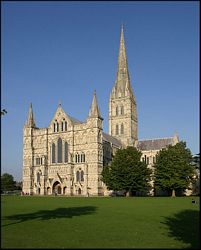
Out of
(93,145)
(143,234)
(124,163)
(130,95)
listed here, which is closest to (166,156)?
(124,163)

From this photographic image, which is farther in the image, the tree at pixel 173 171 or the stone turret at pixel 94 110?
the stone turret at pixel 94 110

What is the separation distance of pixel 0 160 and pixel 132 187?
6487 cm

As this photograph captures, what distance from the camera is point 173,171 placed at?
249 feet

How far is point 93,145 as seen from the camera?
87.2 m

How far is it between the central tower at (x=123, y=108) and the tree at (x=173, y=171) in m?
37.5

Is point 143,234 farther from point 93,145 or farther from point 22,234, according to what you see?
point 93,145

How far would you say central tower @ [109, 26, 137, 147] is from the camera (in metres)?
119

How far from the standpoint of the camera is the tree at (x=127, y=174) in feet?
246

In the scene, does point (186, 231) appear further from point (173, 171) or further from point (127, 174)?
point (173, 171)

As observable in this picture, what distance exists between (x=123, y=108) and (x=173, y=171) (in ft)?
157

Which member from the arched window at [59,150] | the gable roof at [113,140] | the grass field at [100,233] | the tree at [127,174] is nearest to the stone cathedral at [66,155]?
the arched window at [59,150]

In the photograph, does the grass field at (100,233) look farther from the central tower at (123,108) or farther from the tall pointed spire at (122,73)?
the tall pointed spire at (122,73)

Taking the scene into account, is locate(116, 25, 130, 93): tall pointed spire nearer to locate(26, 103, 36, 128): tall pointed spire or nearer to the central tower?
the central tower

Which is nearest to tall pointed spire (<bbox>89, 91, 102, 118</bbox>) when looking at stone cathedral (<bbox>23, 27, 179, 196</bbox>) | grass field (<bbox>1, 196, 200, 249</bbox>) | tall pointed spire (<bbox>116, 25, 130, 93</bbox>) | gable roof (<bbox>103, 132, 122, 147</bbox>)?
stone cathedral (<bbox>23, 27, 179, 196</bbox>)
